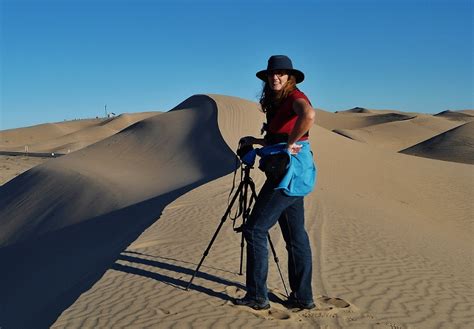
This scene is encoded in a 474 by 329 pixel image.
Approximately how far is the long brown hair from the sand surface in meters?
1.88

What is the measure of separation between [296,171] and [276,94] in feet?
2.26

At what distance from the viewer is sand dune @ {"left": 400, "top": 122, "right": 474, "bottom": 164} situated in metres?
36.3

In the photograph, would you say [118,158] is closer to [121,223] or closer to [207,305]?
[121,223]

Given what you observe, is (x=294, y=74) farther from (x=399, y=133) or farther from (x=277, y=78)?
(x=399, y=133)

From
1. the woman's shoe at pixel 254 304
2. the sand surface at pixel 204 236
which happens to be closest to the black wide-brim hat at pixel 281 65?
the woman's shoe at pixel 254 304

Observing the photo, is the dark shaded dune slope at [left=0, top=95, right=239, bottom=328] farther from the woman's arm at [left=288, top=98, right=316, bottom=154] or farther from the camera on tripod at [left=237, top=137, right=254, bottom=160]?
the woman's arm at [left=288, top=98, right=316, bottom=154]

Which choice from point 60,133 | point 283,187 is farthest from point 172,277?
point 60,133

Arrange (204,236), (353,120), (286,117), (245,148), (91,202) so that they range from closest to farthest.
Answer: (286,117)
(245,148)
(204,236)
(91,202)
(353,120)

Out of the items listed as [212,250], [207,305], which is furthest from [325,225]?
[207,305]

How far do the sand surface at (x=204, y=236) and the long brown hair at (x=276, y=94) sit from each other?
188 cm

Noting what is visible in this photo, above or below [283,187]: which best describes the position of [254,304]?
below

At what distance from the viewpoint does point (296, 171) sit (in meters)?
4.30

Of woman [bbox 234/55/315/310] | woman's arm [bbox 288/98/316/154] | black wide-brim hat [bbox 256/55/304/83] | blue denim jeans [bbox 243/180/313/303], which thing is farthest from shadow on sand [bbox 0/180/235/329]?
black wide-brim hat [bbox 256/55/304/83]

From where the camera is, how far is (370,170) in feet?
63.6
